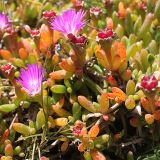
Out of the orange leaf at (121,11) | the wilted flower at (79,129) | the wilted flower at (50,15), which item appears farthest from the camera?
the orange leaf at (121,11)

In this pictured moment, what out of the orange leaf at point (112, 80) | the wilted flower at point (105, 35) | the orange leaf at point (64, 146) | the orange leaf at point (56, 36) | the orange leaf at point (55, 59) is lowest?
the orange leaf at point (64, 146)

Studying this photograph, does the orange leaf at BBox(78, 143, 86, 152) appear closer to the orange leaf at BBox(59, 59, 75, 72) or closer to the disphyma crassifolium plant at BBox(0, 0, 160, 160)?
the disphyma crassifolium plant at BBox(0, 0, 160, 160)

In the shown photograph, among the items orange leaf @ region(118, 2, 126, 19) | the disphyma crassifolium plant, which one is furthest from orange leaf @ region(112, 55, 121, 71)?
orange leaf @ region(118, 2, 126, 19)

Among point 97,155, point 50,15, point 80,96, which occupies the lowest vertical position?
point 97,155

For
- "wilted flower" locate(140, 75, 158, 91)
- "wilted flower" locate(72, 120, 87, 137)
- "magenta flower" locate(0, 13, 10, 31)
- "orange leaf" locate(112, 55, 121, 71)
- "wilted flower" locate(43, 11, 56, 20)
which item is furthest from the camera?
"magenta flower" locate(0, 13, 10, 31)

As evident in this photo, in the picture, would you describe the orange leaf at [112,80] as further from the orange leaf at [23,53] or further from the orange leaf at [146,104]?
the orange leaf at [23,53]

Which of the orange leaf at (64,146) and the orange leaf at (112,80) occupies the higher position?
the orange leaf at (112,80)

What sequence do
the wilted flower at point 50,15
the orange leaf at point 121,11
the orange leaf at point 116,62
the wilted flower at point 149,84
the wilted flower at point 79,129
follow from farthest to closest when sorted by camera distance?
the orange leaf at point 121,11 → the wilted flower at point 50,15 → the orange leaf at point 116,62 → the wilted flower at point 79,129 → the wilted flower at point 149,84

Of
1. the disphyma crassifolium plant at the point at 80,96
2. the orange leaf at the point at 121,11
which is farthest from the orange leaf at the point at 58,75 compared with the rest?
the orange leaf at the point at 121,11

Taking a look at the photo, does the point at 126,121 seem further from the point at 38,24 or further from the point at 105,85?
the point at 38,24

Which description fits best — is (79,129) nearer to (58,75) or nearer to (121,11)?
(58,75)

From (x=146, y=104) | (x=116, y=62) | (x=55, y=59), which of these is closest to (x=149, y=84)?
(x=146, y=104)

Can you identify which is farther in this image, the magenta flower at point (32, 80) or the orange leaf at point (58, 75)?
the orange leaf at point (58, 75)
